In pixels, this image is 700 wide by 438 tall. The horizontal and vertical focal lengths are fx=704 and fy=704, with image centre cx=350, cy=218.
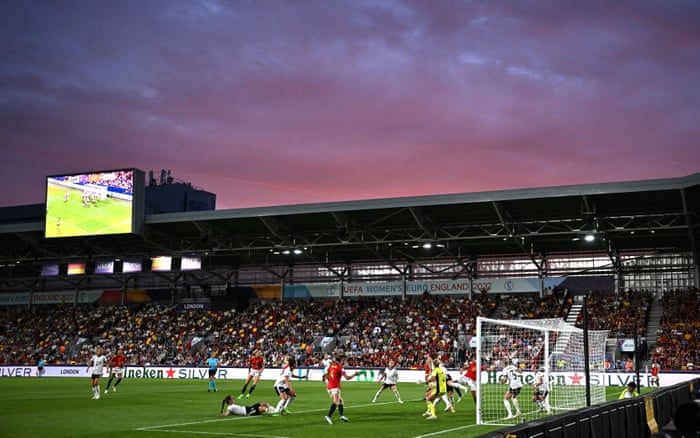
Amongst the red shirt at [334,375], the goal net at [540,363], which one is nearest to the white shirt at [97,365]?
the red shirt at [334,375]

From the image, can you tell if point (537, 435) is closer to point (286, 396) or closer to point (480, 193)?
point (286, 396)

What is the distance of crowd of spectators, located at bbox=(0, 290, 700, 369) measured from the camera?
164 feet

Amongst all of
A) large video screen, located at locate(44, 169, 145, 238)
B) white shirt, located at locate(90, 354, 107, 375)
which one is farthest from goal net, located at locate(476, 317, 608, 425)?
large video screen, located at locate(44, 169, 145, 238)

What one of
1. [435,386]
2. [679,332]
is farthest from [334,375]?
[679,332]

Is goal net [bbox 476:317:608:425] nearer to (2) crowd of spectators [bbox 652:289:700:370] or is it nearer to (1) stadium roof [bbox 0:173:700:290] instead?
(2) crowd of spectators [bbox 652:289:700:370]

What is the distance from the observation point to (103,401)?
30672 mm

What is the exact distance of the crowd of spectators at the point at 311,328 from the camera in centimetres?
5012

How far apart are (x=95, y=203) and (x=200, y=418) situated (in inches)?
1417

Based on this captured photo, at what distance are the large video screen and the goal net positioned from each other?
28.5 m

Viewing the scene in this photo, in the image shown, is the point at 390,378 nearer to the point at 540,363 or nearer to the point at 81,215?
the point at 540,363

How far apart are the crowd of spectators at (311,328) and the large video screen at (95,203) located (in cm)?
1224

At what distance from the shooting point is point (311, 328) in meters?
59.3

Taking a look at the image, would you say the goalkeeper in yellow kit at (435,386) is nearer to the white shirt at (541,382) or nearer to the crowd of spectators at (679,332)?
the white shirt at (541,382)

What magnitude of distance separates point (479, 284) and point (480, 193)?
1565cm
